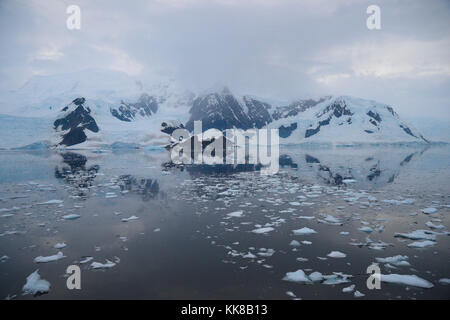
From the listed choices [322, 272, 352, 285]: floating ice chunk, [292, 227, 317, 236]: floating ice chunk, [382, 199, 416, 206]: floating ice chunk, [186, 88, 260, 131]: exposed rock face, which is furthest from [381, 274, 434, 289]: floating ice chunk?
[186, 88, 260, 131]: exposed rock face

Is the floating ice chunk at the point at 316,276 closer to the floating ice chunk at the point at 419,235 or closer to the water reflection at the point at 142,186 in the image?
the floating ice chunk at the point at 419,235

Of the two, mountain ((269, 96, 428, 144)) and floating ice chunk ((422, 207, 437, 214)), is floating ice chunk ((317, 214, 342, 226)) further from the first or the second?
mountain ((269, 96, 428, 144))

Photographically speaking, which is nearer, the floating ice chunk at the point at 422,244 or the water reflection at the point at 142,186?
the floating ice chunk at the point at 422,244

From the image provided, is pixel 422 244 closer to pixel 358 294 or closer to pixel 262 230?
pixel 358 294

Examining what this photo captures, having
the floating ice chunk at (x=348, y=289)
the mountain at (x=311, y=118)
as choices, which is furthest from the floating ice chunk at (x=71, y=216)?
the mountain at (x=311, y=118)

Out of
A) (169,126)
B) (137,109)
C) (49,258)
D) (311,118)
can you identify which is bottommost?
(49,258)

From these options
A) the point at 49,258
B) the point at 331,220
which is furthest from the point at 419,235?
the point at 49,258
